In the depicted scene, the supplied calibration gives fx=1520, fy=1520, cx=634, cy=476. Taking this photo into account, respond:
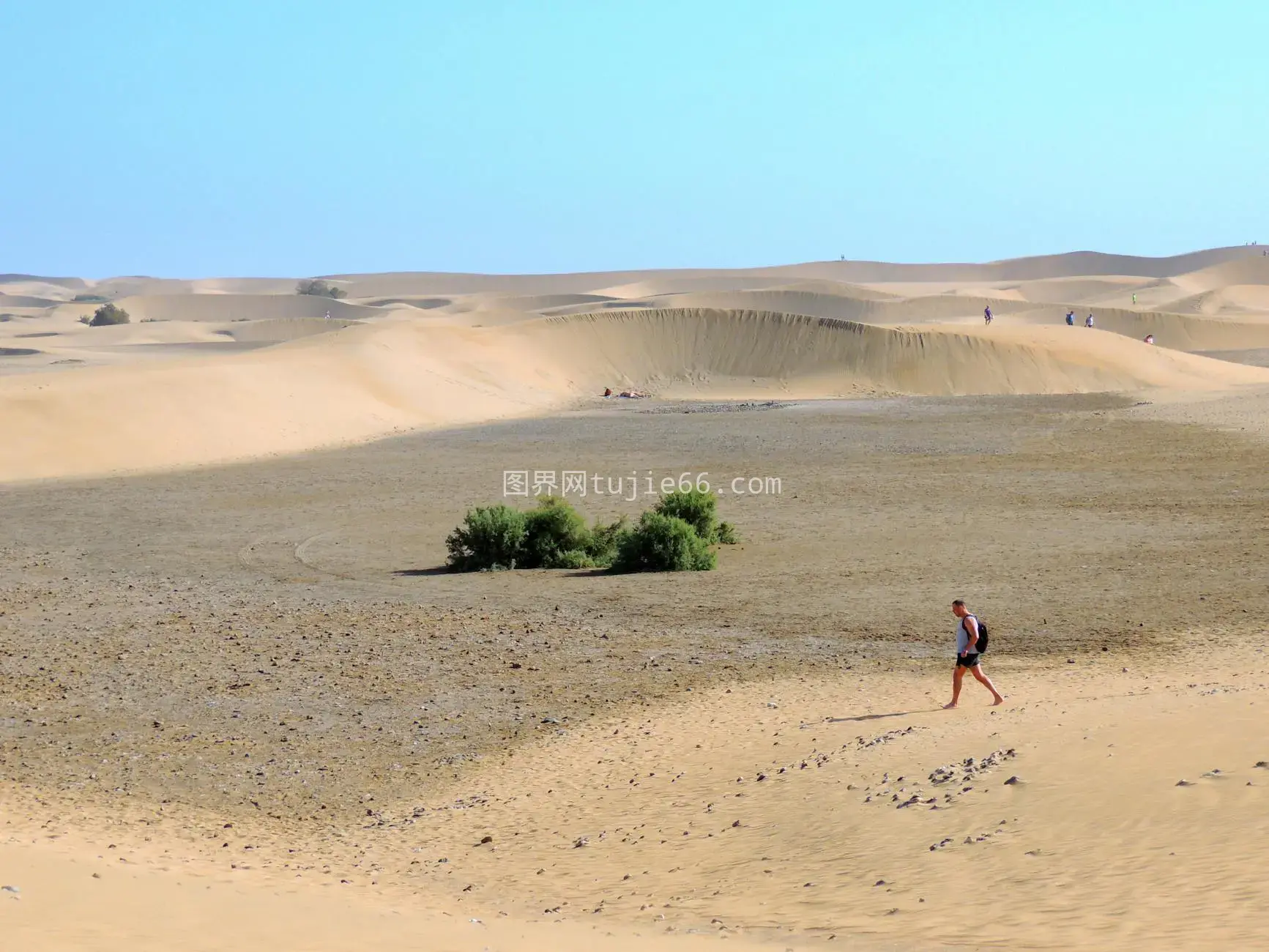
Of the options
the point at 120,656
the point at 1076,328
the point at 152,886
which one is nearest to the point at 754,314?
the point at 1076,328

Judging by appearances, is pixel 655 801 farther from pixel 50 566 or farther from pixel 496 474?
pixel 496 474

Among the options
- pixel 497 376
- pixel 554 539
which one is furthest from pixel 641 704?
pixel 497 376

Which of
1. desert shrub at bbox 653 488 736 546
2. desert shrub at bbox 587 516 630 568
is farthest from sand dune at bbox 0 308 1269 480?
desert shrub at bbox 653 488 736 546

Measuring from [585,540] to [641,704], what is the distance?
27.4ft

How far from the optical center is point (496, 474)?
31.9 m

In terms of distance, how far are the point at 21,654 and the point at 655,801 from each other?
8.14 m

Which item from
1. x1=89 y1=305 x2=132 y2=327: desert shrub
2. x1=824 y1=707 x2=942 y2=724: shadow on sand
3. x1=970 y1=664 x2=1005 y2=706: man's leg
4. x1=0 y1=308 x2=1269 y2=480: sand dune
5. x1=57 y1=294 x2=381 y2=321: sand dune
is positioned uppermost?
x1=57 y1=294 x2=381 y2=321: sand dune

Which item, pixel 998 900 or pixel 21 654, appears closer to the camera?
pixel 998 900

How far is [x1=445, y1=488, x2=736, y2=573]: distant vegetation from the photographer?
20.5 m

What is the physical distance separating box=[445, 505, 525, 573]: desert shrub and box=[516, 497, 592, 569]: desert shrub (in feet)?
0.87

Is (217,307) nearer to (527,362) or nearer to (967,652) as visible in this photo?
(527,362)

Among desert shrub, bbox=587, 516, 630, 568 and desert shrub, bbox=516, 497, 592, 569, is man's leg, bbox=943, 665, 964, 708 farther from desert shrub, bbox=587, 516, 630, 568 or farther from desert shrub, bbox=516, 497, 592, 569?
desert shrub, bbox=516, 497, 592, 569

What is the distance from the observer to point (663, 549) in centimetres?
2048

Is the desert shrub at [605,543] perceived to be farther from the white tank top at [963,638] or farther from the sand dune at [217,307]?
the sand dune at [217,307]
